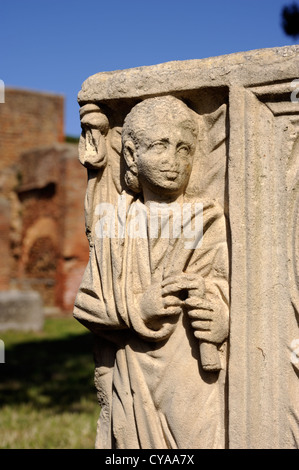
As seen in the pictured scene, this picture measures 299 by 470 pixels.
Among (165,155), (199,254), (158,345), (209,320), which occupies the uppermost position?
(165,155)

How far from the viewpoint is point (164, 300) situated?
95.7 inches

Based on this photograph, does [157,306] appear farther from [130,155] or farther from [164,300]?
[130,155]

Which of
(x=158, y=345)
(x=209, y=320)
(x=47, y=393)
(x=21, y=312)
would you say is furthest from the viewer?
(x=21, y=312)

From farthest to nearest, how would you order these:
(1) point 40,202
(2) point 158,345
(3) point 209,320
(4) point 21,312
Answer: (1) point 40,202, (4) point 21,312, (2) point 158,345, (3) point 209,320

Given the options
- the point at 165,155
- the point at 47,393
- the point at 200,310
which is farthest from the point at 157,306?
the point at 47,393

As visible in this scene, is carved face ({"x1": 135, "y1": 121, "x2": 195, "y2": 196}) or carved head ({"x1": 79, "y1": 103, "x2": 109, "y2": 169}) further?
carved head ({"x1": 79, "y1": 103, "x2": 109, "y2": 169})

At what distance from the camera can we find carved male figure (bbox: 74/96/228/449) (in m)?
2.42

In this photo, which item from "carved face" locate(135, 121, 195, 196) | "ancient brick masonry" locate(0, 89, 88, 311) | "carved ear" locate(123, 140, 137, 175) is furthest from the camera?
"ancient brick masonry" locate(0, 89, 88, 311)

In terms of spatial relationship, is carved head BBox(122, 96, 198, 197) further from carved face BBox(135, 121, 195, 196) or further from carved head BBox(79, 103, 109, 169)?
carved head BBox(79, 103, 109, 169)

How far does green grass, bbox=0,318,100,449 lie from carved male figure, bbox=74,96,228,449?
208 cm

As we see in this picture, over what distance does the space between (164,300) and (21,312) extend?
8.70 meters

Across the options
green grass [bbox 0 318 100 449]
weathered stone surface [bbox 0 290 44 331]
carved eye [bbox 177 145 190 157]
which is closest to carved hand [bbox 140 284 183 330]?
carved eye [bbox 177 145 190 157]

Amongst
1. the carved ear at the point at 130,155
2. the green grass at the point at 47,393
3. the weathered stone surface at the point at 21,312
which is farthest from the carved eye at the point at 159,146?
the weathered stone surface at the point at 21,312
